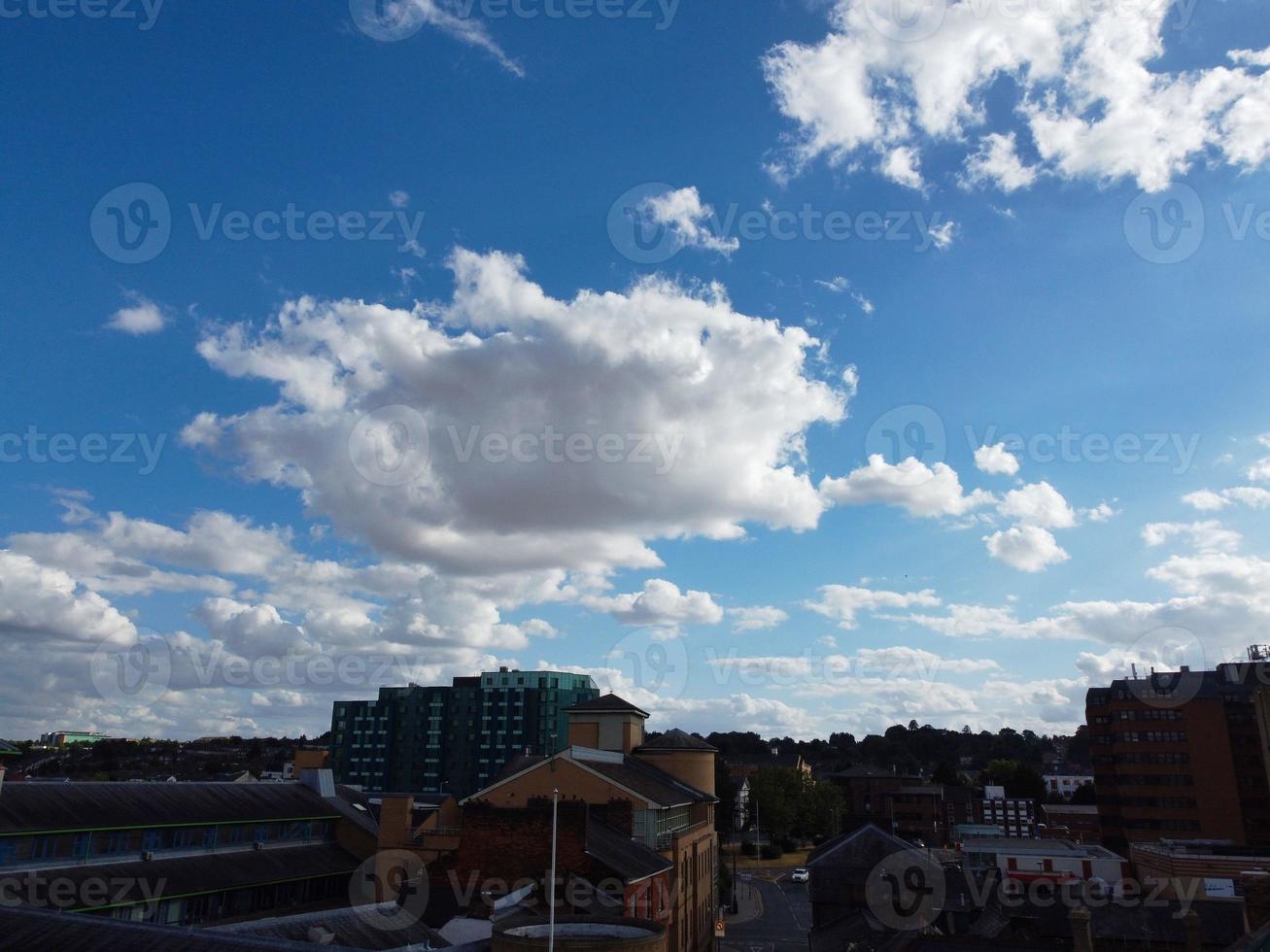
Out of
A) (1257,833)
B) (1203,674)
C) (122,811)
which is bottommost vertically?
(1257,833)

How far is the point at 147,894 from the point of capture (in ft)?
126

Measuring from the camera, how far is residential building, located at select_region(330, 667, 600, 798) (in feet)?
442

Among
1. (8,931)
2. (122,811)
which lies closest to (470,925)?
(8,931)

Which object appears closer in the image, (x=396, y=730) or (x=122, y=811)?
(x=122, y=811)

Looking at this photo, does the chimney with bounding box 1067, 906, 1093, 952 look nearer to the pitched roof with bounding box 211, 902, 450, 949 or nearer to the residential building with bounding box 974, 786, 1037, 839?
the pitched roof with bounding box 211, 902, 450, 949

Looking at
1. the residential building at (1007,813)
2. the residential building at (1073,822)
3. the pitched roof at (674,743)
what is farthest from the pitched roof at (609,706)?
the residential building at (1007,813)

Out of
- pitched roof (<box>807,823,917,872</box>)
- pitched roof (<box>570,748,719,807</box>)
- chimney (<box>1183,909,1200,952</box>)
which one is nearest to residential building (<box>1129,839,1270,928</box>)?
chimney (<box>1183,909,1200,952</box>)

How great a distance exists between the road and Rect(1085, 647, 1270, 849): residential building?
34060 millimetres

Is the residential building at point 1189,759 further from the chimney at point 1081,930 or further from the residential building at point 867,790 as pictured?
the chimney at point 1081,930

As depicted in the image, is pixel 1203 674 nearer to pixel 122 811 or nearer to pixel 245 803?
pixel 245 803

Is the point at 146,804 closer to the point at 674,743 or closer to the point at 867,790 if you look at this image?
the point at 674,743

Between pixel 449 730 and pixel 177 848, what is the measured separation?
9604 cm

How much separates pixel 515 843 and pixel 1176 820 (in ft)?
242

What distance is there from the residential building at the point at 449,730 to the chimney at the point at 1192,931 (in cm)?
10322
